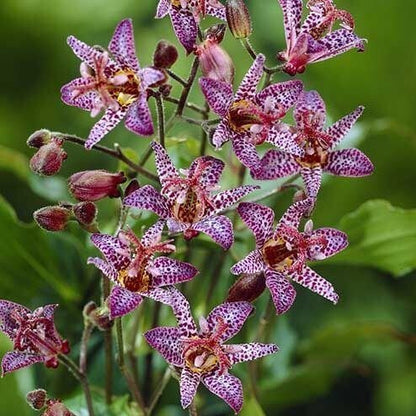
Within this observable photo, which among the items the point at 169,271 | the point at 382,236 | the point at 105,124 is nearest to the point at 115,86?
the point at 105,124

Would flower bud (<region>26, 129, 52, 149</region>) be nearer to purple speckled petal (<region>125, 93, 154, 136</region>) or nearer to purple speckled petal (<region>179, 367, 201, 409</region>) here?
purple speckled petal (<region>125, 93, 154, 136</region>)

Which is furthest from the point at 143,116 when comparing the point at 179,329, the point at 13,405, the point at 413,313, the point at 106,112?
the point at 413,313

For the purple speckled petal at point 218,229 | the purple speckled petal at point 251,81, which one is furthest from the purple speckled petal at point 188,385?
the purple speckled petal at point 251,81

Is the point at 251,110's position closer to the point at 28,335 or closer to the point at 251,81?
the point at 251,81

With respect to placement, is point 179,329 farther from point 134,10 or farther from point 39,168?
point 134,10

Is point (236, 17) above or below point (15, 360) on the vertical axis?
above

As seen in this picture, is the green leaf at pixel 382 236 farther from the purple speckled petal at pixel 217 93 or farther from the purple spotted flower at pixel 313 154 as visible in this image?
the purple speckled petal at pixel 217 93

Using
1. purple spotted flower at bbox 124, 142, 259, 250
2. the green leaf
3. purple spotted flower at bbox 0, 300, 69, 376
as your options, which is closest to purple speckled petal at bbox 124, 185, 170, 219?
purple spotted flower at bbox 124, 142, 259, 250

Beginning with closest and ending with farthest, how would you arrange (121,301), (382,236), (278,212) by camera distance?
(121,301)
(382,236)
(278,212)
